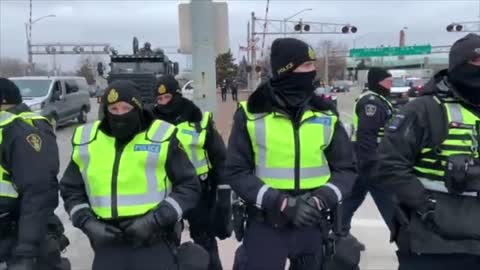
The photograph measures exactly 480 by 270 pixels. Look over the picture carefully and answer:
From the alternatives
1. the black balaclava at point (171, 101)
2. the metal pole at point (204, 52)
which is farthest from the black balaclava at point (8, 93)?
the metal pole at point (204, 52)

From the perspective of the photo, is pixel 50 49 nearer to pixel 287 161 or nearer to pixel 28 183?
pixel 28 183

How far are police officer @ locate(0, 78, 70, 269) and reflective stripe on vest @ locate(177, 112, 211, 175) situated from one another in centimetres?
123

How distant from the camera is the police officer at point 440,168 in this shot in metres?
2.74

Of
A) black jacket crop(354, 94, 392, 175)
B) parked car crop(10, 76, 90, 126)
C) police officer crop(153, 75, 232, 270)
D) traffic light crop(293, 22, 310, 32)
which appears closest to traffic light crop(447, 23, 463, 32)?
traffic light crop(293, 22, 310, 32)

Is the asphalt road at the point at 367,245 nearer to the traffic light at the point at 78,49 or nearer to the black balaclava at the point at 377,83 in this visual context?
the black balaclava at the point at 377,83

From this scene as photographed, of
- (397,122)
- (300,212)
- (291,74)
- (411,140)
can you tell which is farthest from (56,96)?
(411,140)

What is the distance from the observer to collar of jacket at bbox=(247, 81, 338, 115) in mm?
3180

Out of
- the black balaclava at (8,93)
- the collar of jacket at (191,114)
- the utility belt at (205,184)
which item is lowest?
the utility belt at (205,184)

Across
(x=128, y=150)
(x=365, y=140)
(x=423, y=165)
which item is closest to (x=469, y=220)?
(x=423, y=165)

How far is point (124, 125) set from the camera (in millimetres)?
3043

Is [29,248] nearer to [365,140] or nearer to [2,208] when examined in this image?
[2,208]

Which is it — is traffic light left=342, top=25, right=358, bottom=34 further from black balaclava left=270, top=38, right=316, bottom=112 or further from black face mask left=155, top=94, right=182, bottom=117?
black balaclava left=270, top=38, right=316, bottom=112

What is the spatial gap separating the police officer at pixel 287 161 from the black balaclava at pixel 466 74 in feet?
2.21

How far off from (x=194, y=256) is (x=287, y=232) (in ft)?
1.74
